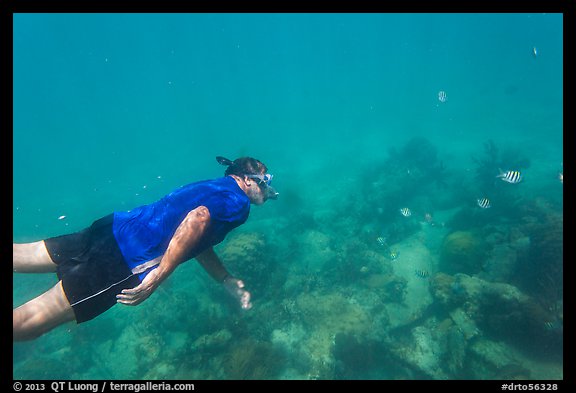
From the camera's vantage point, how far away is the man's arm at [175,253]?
9.92ft

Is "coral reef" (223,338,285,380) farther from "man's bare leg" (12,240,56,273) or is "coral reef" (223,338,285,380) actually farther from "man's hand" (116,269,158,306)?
"man's hand" (116,269,158,306)

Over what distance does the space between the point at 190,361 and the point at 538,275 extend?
10.8m

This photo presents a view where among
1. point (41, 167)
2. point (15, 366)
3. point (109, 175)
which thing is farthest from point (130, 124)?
point (15, 366)

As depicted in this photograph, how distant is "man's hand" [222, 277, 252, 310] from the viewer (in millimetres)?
4188

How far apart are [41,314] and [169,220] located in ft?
5.80

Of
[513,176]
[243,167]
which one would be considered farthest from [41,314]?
[513,176]

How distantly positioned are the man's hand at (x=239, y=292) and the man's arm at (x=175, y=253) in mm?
1080

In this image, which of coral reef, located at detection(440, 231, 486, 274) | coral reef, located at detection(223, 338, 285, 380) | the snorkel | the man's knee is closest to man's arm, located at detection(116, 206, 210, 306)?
the man's knee

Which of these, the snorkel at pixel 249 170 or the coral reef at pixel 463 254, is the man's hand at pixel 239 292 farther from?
the coral reef at pixel 463 254

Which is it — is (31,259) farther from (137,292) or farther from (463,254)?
(463,254)

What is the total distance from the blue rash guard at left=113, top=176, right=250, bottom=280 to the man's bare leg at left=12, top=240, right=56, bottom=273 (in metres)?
1.05

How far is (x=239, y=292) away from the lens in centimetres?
435

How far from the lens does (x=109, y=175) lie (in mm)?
54438

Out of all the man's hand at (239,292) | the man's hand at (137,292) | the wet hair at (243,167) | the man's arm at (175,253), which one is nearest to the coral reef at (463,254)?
the wet hair at (243,167)
